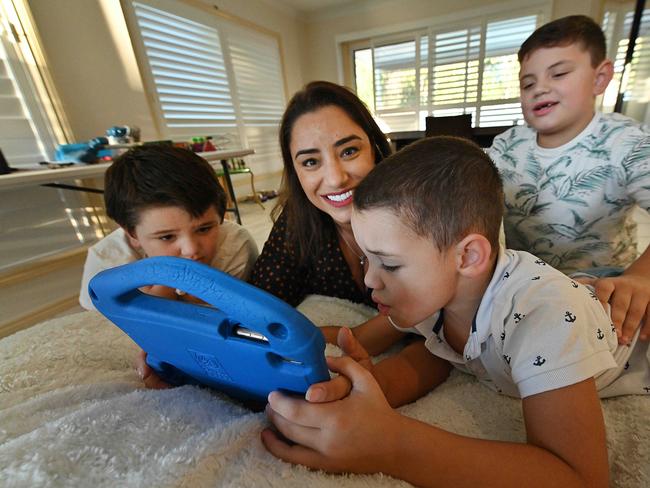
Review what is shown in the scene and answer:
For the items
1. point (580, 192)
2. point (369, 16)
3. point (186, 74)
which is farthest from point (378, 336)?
point (369, 16)

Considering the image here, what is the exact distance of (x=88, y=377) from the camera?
61cm

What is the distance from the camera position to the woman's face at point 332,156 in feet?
2.81

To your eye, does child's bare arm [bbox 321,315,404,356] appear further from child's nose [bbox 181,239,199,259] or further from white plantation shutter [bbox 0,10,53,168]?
white plantation shutter [bbox 0,10,53,168]

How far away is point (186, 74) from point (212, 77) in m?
0.40

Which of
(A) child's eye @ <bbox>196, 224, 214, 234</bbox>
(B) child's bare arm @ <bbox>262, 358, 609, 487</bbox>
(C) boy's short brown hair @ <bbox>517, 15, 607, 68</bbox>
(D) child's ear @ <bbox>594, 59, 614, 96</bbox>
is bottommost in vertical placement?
(B) child's bare arm @ <bbox>262, 358, 609, 487</bbox>

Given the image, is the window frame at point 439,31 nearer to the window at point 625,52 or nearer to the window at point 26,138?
the window at point 625,52

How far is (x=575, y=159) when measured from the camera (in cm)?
96

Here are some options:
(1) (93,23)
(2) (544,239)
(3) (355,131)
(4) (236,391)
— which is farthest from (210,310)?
(1) (93,23)

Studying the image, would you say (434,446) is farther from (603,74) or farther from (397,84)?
(397,84)

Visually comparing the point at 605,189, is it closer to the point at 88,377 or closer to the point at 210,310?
the point at 210,310

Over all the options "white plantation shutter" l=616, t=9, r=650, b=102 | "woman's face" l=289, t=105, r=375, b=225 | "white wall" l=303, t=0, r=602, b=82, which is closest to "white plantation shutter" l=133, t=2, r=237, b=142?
"white wall" l=303, t=0, r=602, b=82

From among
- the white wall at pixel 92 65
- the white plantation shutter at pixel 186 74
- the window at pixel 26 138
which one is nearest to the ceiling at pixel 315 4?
the white plantation shutter at pixel 186 74

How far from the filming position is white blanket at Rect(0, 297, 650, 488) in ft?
1.16

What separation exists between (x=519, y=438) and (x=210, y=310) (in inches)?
20.9
